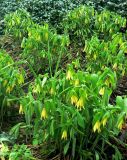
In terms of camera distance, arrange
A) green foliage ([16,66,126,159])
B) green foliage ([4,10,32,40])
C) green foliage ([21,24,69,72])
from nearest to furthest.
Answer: green foliage ([16,66,126,159]) < green foliage ([21,24,69,72]) < green foliage ([4,10,32,40])

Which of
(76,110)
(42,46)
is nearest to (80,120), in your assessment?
(76,110)

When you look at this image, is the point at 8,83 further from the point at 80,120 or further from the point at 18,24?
the point at 18,24

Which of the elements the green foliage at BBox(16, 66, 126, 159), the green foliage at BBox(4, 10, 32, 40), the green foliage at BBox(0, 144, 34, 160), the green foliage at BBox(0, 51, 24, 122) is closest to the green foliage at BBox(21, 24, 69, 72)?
the green foliage at BBox(4, 10, 32, 40)

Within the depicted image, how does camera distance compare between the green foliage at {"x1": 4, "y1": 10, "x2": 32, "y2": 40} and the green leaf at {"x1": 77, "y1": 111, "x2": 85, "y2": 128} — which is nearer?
the green leaf at {"x1": 77, "y1": 111, "x2": 85, "y2": 128}

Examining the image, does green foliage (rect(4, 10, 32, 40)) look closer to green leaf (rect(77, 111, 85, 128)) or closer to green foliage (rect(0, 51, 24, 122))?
green foliage (rect(0, 51, 24, 122))

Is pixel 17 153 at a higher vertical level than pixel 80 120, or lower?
lower

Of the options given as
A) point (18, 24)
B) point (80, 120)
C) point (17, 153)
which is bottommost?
point (17, 153)

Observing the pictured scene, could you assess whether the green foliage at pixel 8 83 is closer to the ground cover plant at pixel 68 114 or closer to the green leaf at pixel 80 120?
the ground cover plant at pixel 68 114

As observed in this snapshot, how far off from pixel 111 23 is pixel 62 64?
2.67 ft

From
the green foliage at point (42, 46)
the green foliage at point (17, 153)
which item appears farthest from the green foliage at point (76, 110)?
the green foliage at point (42, 46)

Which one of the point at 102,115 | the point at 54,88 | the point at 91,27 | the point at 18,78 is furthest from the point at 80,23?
the point at 102,115

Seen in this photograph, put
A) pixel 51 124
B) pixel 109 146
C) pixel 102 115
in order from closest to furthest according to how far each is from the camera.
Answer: pixel 102 115 < pixel 51 124 < pixel 109 146

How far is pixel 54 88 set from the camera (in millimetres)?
2418

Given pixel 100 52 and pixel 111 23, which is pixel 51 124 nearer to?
pixel 100 52
